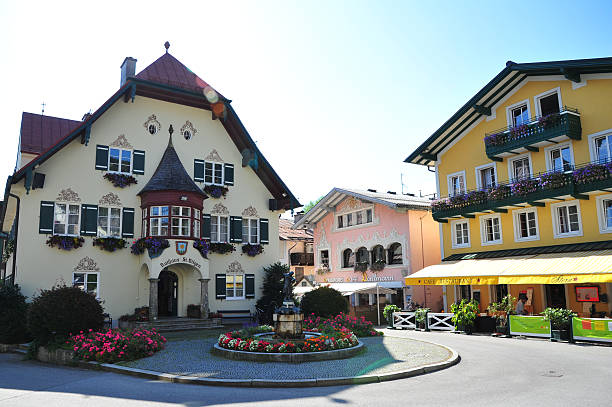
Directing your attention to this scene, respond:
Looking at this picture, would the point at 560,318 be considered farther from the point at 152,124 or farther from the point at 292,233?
the point at 292,233

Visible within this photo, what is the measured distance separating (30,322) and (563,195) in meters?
21.5

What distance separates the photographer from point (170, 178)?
23578 millimetres

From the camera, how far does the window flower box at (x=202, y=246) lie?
23.6m

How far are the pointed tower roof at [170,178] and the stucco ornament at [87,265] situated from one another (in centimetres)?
372

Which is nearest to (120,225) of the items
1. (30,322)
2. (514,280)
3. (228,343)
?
(30,322)

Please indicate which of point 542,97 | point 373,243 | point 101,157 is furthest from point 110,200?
point 542,97

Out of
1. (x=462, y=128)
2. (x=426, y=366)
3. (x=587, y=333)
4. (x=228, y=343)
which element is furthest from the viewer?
(x=462, y=128)

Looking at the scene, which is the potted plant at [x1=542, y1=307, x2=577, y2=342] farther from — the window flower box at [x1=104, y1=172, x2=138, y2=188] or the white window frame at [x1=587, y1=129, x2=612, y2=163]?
the window flower box at [x1=104, y1=172, x2=138, y2=188]

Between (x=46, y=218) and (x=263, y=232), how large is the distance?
34.7 feet

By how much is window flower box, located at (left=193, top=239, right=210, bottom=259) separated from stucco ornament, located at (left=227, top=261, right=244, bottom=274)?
7.09 feet

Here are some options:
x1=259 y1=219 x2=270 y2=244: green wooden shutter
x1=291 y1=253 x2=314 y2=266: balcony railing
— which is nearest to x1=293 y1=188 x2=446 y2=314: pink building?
x1=291 y1=253 x2=314 y2=266: balcony railing

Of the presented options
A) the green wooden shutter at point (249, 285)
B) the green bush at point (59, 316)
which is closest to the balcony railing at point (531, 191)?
the green wooden shutter at point (249, 285)

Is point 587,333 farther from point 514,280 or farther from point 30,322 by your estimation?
point 30,322

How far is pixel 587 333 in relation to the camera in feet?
59.3
